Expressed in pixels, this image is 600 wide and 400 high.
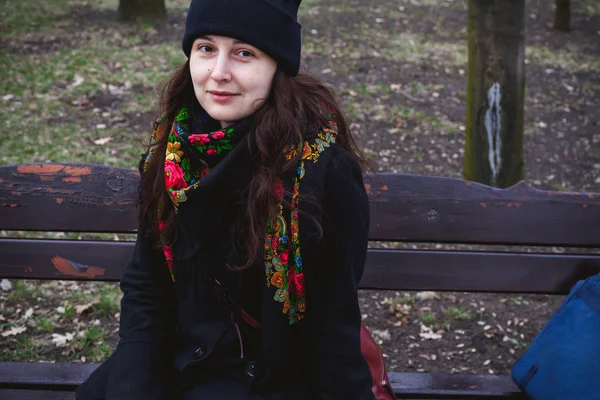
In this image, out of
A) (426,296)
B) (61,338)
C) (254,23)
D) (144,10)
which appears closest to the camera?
(254,23)

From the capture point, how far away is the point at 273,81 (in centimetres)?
200

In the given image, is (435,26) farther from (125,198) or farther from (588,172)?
(125,198)

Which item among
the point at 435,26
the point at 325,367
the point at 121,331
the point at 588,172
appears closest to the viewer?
the point at 325,367

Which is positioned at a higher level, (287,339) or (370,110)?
(287,339)

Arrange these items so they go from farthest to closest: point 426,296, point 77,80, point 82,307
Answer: point 77,80 < point 426,296 < point 82,307

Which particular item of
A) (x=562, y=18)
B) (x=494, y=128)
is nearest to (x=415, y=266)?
(x=494, y=128)

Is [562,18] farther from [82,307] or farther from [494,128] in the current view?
[82,307]

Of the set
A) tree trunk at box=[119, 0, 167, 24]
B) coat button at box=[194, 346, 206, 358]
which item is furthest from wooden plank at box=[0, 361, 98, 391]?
tree trunk at box=[119, 0, 167, 24]

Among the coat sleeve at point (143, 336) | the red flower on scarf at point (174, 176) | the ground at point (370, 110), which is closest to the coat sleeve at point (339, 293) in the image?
the red flower on scarf at point (174, 176)

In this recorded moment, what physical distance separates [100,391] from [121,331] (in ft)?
0.68

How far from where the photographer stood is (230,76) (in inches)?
75.8

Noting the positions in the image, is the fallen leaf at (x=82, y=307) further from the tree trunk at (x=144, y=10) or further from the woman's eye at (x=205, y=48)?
the tree trunk at (x=144, y=10)

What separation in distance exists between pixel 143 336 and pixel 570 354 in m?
1.46

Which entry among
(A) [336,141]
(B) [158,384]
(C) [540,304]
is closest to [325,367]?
(B) [158,384]
